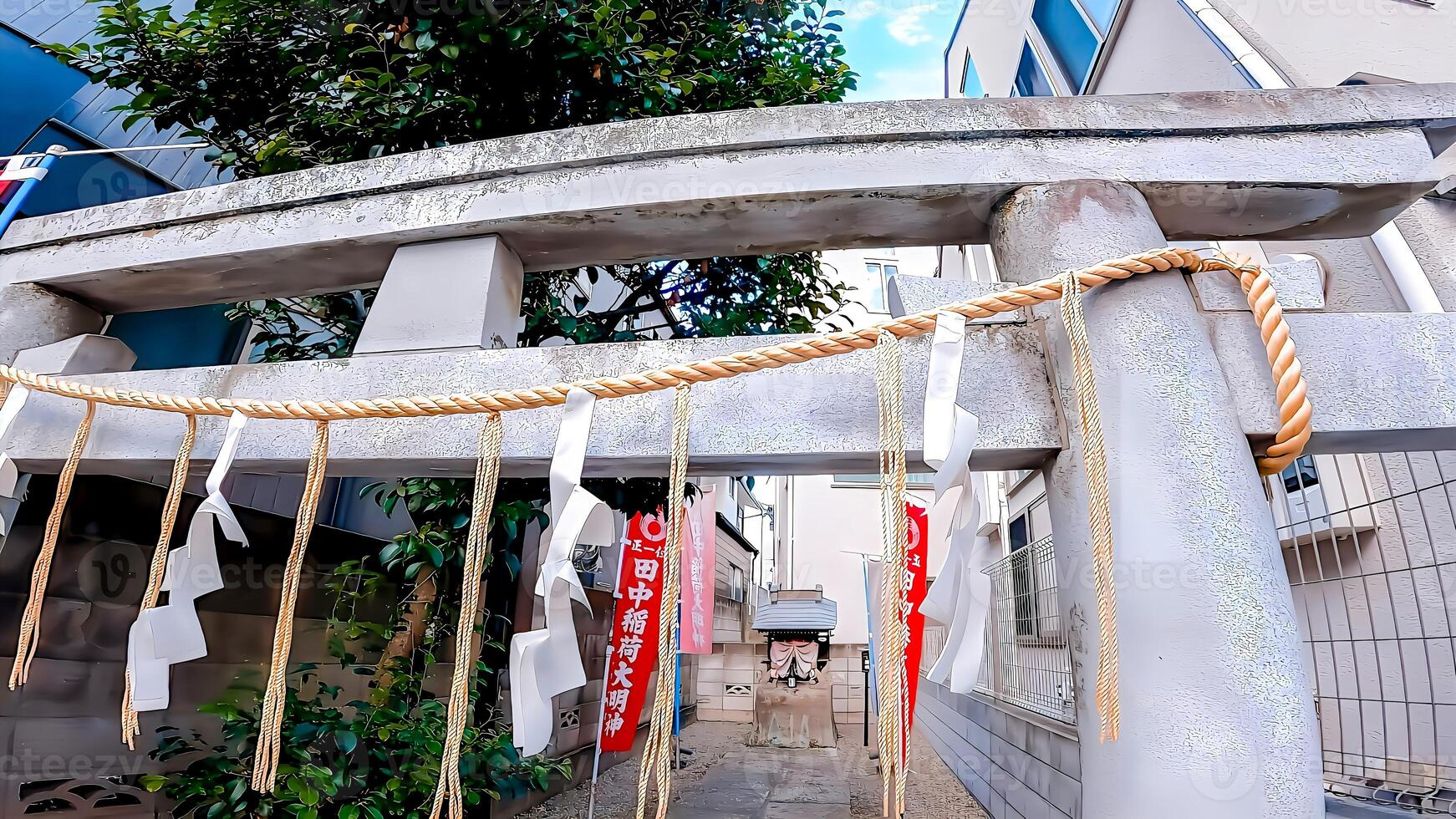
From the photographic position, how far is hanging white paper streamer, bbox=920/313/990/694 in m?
1.26

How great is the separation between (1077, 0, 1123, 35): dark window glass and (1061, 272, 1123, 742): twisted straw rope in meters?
5.69

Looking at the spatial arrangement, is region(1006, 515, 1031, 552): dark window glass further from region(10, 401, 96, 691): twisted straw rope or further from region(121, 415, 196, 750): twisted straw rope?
region(10, 401, 96, 691): twisted straw rope

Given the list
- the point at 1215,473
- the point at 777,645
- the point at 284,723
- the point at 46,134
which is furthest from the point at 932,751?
the point at 46,134

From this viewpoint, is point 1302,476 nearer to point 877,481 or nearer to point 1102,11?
point 1102,11

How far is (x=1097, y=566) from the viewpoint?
1.21 m

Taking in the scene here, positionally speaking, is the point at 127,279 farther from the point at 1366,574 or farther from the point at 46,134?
the point at 1366,574

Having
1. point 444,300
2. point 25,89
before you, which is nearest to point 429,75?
point 25,89

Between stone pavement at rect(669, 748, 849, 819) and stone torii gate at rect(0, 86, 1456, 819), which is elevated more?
stone torii gate at rect(0, 86, 1456, 819)

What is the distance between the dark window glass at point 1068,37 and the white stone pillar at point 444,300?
612 cm

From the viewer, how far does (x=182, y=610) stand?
1559 millimetres

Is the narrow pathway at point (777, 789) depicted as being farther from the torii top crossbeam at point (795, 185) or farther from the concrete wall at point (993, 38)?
the concrete wall at point (993, 38)

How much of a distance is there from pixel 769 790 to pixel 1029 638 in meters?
3.77

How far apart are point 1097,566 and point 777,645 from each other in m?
11.3

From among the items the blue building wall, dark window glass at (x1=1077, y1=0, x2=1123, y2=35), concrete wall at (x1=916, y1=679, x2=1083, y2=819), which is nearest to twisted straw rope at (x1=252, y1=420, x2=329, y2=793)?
concrete wall at (x1=916, y1=679, x2=1083, y2=819)
